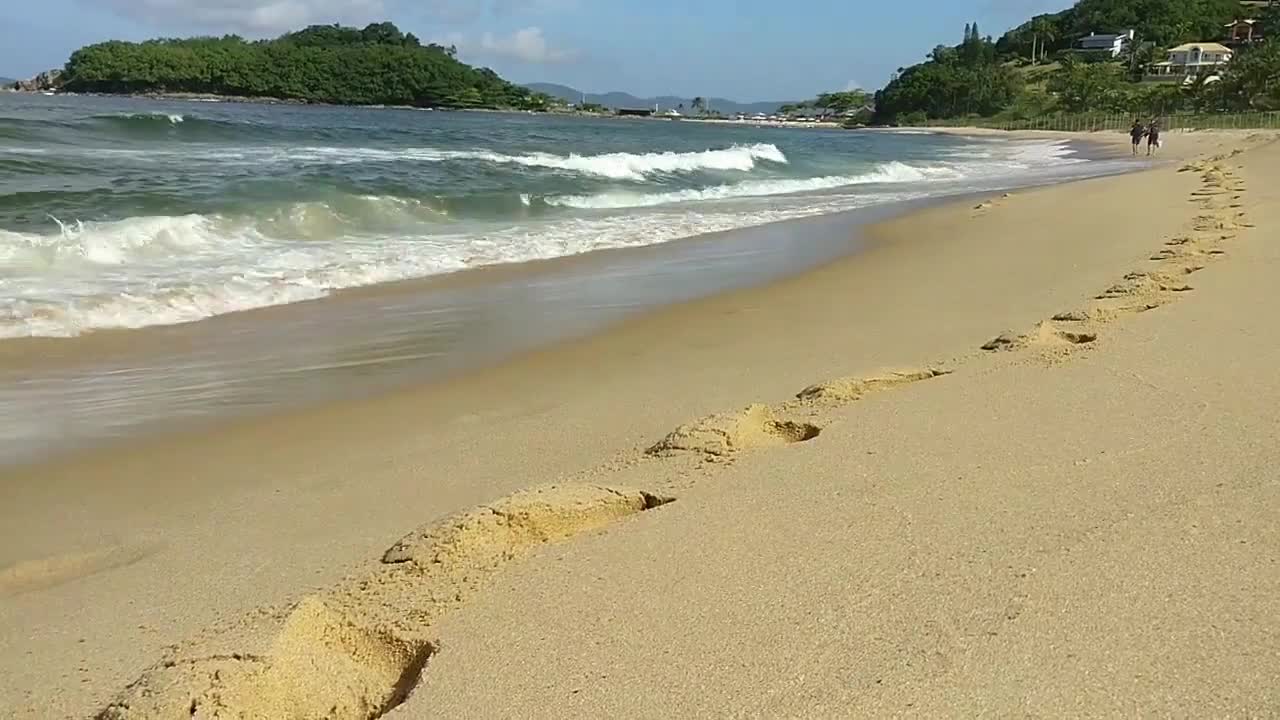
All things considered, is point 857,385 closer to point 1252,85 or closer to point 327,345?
point 327,345

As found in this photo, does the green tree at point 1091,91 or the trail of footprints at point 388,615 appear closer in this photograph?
the trail of footprints at point 388,615

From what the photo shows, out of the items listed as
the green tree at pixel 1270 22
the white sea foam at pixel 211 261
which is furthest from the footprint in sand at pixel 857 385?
the green tree at pixel 1270 22

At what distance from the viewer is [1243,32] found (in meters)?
116

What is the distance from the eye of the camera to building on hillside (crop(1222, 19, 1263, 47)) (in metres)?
114

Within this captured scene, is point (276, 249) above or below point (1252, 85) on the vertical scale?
below

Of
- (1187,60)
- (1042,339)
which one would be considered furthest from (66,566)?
(1187,60)

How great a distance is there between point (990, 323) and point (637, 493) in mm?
3593

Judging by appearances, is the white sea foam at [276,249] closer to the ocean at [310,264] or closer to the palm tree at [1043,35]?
the ocean at [310,264]

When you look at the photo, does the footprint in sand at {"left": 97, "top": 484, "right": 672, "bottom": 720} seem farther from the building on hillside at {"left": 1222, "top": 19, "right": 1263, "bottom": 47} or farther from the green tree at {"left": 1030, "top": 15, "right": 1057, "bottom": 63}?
the green tree at {"left": 1030, "top": 15, "right": 1057, "bottom": 63}

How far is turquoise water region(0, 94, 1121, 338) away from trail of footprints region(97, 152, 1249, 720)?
442 cm

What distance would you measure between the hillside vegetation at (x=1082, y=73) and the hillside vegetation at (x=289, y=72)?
179ft

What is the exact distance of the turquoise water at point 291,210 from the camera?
23.6 ft

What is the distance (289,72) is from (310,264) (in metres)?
104

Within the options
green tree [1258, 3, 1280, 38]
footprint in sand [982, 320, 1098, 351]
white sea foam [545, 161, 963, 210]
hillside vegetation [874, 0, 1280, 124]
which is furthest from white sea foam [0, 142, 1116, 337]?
green tree [1258, 3, 1280, 38]
